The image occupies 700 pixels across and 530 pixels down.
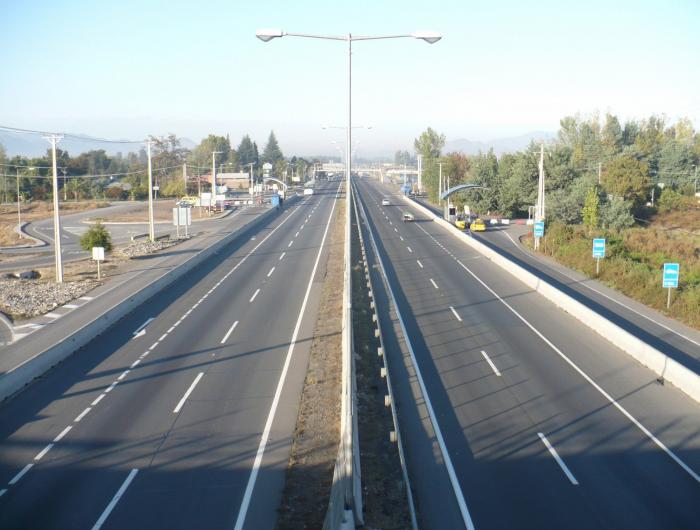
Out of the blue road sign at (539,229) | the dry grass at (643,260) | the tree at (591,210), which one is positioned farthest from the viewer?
the tree at (591,210)

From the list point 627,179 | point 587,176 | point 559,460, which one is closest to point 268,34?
point 559,460

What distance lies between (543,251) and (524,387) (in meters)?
30.3

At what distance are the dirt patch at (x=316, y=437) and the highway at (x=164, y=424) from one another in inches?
10.9

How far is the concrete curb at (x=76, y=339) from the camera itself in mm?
16875

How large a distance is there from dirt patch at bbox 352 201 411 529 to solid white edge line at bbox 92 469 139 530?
4152 mm

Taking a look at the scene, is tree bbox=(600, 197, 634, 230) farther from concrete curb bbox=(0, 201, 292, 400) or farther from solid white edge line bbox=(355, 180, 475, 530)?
solid white edge line bbox=(355, 180, 475, 530)

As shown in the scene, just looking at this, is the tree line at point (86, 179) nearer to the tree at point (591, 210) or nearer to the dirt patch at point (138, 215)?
the dirt patch at point (138, 215)

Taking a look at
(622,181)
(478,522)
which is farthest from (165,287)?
(622,181)

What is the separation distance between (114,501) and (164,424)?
11.1 feet

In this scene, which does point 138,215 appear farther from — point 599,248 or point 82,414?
point 82,414

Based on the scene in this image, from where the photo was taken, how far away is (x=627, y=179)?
7175 centimetres

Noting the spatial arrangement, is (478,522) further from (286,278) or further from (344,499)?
(286,278)

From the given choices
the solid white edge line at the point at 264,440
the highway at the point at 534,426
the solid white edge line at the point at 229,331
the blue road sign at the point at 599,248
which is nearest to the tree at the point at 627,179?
the blue road sign at the point at 599,248

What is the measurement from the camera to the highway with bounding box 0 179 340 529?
1119cm
